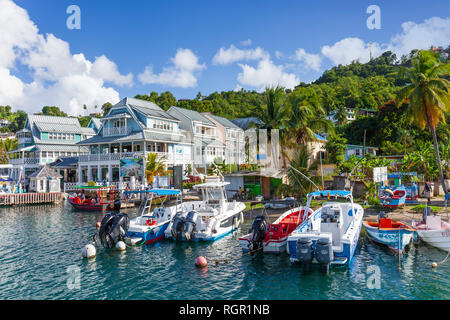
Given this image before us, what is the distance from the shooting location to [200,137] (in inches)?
2083

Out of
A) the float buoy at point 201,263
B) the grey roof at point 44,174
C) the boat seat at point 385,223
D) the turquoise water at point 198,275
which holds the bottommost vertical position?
the turquoise water at point 198,275

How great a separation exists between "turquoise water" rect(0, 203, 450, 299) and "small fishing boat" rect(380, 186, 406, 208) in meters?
6.03

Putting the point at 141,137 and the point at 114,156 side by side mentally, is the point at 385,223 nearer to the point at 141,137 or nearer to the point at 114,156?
the point at 141,137

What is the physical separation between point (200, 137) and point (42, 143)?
29.2m

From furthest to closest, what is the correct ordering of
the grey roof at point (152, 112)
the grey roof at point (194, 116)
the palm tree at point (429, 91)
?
the grey roof at point (194, 116), the grey roof at point (152, 112), the palm tree at point (429, 91)

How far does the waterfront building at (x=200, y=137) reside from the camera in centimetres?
5147

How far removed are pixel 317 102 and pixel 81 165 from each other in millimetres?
34462

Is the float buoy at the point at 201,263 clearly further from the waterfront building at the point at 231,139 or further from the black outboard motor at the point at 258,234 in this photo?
the waterfront building at the point at 231,139

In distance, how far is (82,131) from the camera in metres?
62.8

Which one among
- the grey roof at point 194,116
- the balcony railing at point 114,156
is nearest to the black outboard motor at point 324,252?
the balcony railing at point 114,156

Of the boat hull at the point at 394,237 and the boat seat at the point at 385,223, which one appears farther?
the boat seat at the point at 385,223

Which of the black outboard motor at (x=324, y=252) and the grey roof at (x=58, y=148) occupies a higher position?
the grey roof at (x=58, y=148)

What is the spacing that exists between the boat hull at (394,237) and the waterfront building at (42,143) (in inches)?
2060

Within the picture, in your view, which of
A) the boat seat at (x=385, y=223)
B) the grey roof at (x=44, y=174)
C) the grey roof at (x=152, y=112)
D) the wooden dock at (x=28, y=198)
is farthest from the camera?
the grey roof at (x=152, y=112)
